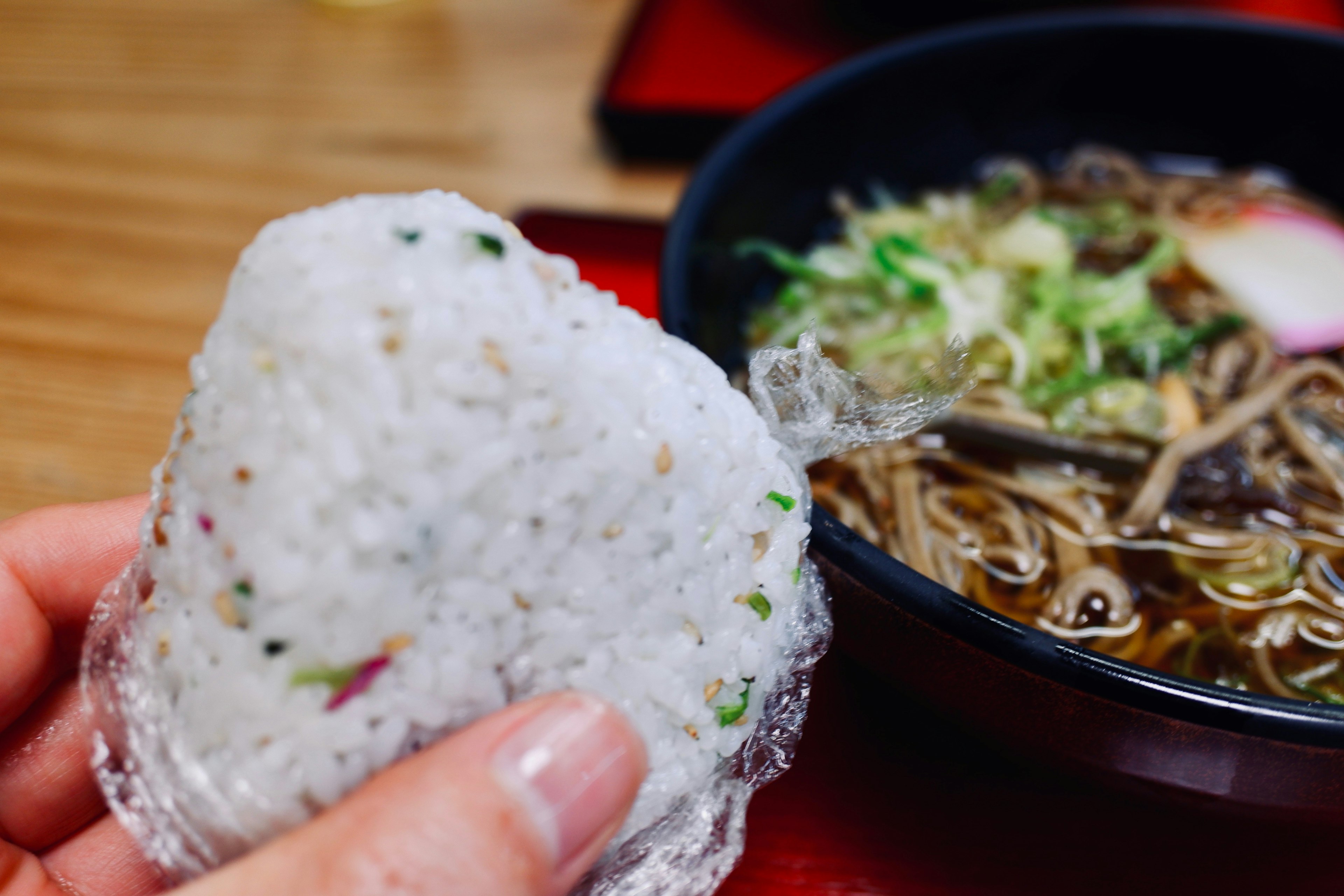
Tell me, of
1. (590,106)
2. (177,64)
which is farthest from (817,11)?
(177,64)

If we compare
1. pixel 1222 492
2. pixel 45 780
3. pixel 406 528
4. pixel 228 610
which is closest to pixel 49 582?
pixel 45 780

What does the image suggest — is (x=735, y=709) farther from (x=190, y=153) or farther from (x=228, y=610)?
Answer: (x=190, y=153)

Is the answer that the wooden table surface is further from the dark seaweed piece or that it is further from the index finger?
the dark seaweed piece

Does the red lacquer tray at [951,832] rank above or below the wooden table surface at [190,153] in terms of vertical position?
below

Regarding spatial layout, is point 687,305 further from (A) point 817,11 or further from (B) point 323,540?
(A) point 817,11

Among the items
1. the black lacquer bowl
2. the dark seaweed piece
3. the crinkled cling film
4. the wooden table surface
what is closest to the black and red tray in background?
the wooden table surface

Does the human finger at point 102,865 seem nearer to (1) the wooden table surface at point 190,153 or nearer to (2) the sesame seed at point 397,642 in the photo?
(2) the sesame seed at point 397,642

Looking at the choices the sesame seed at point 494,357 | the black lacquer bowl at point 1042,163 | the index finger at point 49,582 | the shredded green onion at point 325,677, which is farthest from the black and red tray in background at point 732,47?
the shredded green onion at point 325,677
